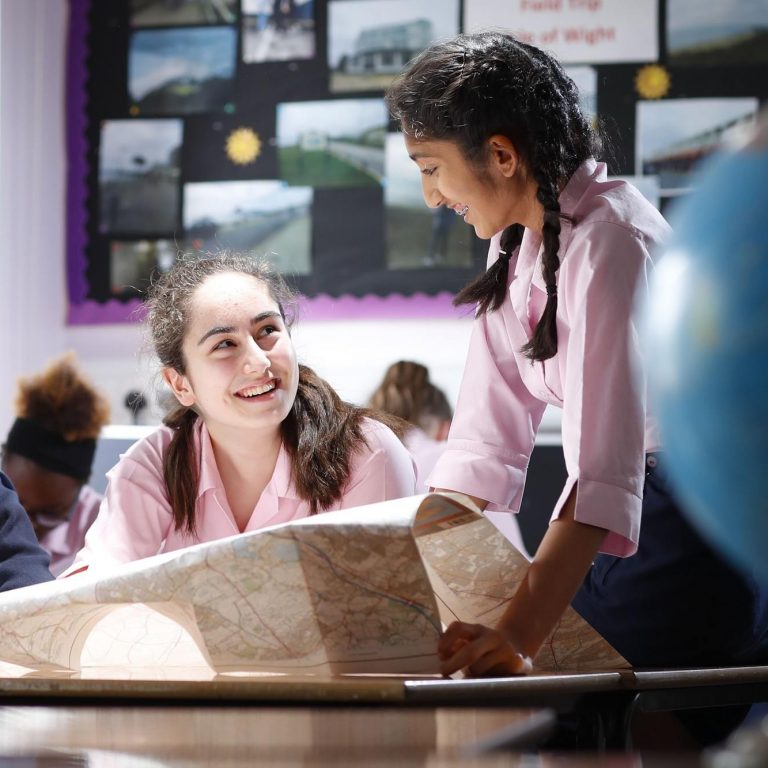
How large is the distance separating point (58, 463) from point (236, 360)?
1.28 metres

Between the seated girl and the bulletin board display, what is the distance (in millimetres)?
1836

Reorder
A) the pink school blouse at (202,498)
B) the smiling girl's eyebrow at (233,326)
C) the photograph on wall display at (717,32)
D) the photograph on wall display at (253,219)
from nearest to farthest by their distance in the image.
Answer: the pink school blouse at (202,498) < the smiling girl's eyebrow at (233,326) < the photograph on wall display at (717,32) < the photograph on wall display at (253,219)

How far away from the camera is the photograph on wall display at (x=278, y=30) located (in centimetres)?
374

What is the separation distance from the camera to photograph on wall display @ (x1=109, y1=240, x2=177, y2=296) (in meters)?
3.75

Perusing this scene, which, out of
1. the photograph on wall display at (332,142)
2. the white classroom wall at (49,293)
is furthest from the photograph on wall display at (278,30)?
the white classroom wall at (49,293)

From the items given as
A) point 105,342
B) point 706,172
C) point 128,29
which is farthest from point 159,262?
point 706,172

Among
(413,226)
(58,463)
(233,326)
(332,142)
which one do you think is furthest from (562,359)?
(332,142)

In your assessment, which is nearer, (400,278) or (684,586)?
(684,586)

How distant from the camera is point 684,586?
1128mm

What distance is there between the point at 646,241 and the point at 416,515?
1.23 feet

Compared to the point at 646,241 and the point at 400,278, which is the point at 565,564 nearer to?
the point at 646,241

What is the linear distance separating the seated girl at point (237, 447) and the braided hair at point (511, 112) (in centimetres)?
49

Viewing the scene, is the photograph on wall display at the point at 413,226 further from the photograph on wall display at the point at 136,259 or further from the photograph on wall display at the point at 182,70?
the photograph on wall display at the point at 136,259

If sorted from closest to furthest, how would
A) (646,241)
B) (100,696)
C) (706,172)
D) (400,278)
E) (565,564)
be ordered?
(706,172) → (100,696) → (565,564) → (646,241) → (400,278)
